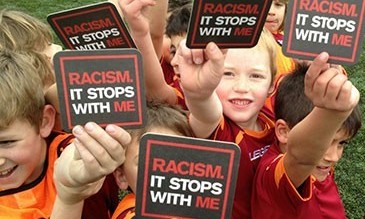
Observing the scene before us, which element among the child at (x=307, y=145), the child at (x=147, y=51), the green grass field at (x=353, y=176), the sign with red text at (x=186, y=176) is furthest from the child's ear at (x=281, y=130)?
the green grass field at (x=353, y=176)

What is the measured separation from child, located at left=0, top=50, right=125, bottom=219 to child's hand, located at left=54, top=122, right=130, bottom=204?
0.39m

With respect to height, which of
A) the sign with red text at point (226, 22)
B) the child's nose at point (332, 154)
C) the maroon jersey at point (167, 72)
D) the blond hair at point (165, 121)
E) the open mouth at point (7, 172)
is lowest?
the child's nose at point (332, 154)

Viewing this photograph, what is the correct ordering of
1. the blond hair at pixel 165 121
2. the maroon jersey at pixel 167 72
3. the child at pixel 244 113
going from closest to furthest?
the blond hair at pixel 165 121, the child at pixel 244 113, the maroon jersey at pixel 167 72

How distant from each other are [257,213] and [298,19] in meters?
0.60

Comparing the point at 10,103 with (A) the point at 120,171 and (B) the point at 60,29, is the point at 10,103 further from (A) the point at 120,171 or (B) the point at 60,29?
(A) the point at 120,171

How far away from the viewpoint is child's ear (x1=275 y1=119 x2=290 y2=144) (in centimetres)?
189

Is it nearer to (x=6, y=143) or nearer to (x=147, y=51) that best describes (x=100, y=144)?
(x=6, y=143)

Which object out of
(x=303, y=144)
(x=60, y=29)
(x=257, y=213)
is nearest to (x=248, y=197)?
(x=257, y=213)

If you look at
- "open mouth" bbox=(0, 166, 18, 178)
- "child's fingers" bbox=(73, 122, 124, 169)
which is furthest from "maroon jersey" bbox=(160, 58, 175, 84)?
"child's fingers" bbox=(73, 122, 124, 169)

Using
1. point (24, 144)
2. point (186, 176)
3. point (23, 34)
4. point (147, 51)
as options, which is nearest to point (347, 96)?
point (186, 176)

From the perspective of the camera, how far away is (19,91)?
5.57ft

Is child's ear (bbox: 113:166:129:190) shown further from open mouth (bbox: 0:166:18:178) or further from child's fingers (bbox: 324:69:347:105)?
child's fingers (bbox: 324:69:347:105)

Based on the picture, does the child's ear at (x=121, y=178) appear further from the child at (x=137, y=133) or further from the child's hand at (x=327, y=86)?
the child's hand at (x=327, y=86)

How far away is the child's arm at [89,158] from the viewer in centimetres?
122
